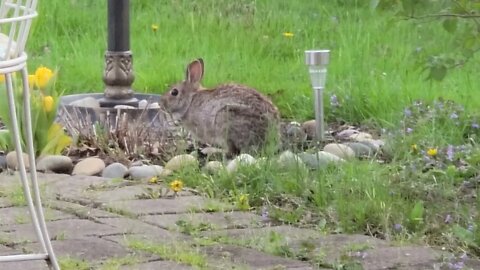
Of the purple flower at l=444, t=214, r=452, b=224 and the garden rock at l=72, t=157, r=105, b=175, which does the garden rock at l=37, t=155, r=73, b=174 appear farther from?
the purple flower at l=444, t=214, r=452, b=224

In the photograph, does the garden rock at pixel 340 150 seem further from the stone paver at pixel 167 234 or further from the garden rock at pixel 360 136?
the stone paver at pixel 167 234

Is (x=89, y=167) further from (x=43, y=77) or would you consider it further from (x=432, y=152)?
(x=432, y=152)


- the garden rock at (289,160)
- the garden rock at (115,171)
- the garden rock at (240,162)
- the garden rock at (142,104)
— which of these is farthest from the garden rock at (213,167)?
the garden rock at (142,104)

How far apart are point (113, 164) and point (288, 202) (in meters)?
1.13

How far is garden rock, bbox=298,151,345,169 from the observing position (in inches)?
195

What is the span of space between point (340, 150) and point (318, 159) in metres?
0.65

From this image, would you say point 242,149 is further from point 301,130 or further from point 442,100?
point 442,100

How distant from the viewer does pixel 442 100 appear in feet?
21.1

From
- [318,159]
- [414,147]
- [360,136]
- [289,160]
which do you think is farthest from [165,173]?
[360,136]

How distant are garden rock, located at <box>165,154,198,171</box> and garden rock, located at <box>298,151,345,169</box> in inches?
18.6

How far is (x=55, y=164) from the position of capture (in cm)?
546

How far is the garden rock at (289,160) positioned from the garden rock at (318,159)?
74 millimetres

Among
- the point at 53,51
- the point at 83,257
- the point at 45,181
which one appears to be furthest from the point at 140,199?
the point at 53,51

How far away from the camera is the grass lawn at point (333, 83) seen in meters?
4.35
